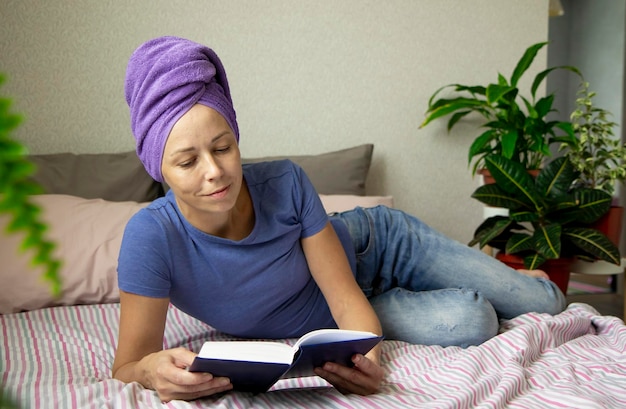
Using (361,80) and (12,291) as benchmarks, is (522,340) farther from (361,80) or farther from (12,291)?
(361,80)

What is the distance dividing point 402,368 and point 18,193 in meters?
1.22

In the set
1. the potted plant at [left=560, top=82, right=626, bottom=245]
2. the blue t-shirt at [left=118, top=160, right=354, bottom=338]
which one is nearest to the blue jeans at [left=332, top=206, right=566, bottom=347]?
the blue t-shirt at [left=118, top=160, right=354, bottom=338]

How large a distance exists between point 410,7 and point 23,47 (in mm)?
1644

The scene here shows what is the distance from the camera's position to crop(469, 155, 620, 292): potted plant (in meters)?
2.27

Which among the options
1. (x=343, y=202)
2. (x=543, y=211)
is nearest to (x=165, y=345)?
(x=343, y=202)

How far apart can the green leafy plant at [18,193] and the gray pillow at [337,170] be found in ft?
7.04

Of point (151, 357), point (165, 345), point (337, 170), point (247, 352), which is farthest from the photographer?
point (337, 170)

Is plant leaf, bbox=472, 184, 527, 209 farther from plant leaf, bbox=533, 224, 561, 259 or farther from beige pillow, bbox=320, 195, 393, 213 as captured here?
beige pillow, bbox=320, 195, 393, 213

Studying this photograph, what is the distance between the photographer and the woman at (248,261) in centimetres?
112

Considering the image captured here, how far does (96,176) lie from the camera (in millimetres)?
2229

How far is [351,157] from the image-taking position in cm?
247

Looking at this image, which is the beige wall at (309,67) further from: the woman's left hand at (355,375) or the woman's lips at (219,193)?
the woman's left hand at (355,375)

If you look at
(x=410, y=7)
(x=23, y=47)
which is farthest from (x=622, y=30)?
(x=23, y=47)

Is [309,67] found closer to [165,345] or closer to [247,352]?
[165,345]
